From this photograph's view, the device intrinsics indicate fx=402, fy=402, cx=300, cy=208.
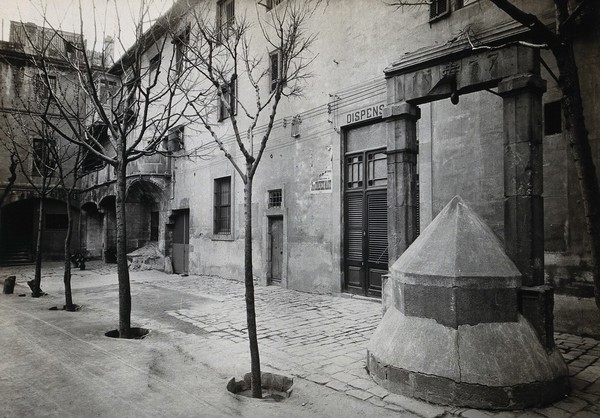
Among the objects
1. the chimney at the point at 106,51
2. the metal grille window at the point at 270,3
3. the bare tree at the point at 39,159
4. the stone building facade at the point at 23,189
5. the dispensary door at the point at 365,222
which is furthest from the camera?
the stone building facade at the point at 23,189

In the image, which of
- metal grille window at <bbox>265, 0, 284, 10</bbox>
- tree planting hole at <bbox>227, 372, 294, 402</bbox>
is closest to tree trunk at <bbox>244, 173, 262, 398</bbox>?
tree planting hole at <bbox>227, 372, 294, 402</bbox>

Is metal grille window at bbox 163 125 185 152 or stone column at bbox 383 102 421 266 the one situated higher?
metal grille window at bbox 163 125 185 152

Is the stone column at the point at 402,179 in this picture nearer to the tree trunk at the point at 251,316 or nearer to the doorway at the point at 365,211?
→ the tree trunk at the point at 251,316

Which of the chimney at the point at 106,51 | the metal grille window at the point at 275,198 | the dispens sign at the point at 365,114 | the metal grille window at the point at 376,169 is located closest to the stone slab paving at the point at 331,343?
the metal grille window at the point at 275,198

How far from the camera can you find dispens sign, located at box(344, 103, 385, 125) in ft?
32.8

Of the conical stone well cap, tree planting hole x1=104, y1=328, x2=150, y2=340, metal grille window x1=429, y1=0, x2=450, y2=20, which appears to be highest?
metal grille window x1=429, y1=0, x2=450, y2=20

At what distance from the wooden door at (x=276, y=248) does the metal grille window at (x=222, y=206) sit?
2.84 m

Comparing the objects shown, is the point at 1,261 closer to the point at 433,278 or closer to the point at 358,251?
the point at 358,251

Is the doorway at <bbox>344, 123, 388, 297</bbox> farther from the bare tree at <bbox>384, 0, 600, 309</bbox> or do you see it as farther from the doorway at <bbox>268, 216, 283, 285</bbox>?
the bare tree at <bbox>384, 0, 600, 309</bbox>

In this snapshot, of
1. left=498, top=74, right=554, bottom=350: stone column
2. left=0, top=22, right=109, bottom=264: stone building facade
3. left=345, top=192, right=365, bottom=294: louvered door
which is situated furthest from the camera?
left=0, top=22, right=109, bottom=264: stone building facade

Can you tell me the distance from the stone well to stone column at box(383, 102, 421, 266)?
1432 millimetres

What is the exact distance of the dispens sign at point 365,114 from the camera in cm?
999

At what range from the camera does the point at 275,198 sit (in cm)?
1327

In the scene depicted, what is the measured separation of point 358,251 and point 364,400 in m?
6.51
